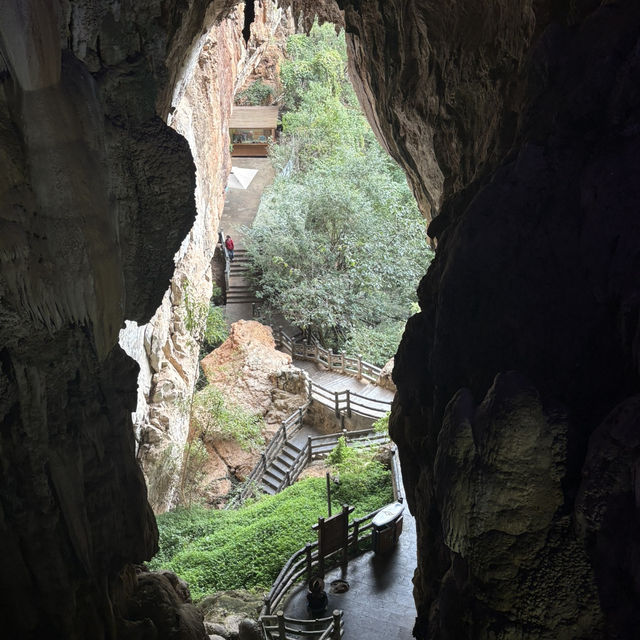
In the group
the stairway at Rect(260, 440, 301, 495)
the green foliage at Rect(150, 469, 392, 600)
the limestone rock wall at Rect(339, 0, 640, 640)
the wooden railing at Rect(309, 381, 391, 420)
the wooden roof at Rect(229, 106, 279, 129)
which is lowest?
the stairway at Rect(260, 440, 301, 495)

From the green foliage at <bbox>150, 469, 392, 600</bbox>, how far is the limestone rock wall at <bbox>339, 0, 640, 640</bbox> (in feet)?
18.1

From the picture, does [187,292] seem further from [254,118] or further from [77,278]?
[254,118]

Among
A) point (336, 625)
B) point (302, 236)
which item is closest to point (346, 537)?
point (336, 625)

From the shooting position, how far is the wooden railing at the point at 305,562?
9026 mm

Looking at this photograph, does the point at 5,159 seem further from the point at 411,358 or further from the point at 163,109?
the point at 411,358

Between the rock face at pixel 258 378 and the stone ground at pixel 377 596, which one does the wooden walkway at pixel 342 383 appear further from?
the stone ground at pixel 377 596

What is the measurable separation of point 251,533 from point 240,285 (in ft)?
45.9

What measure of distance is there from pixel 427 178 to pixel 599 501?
6.37 metres

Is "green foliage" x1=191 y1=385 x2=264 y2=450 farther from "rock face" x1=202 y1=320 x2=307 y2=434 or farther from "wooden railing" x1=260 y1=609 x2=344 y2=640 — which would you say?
"wooden railing" x1=260 y1=609 x2=344 y2=640

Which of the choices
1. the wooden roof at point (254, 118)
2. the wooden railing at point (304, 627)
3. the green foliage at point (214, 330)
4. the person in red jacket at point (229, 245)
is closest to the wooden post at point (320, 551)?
the wooden railing at point (304, 627)

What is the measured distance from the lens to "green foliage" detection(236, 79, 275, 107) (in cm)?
3069

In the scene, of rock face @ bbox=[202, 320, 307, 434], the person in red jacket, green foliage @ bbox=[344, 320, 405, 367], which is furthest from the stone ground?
the person in red jacket

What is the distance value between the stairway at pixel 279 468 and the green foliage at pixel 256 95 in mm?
19462

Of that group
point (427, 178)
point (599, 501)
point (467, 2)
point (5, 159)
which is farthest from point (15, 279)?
point (427, 178)
